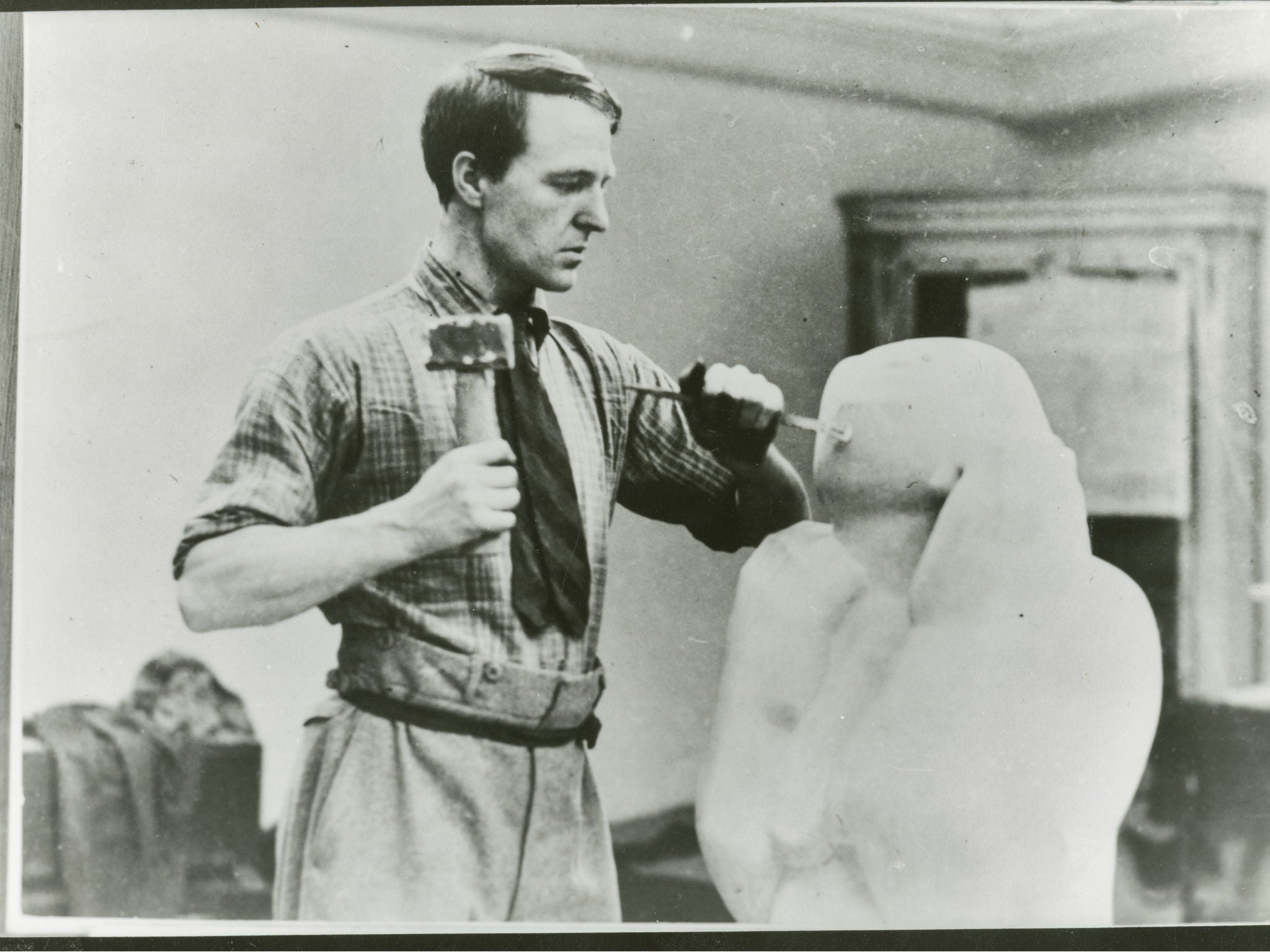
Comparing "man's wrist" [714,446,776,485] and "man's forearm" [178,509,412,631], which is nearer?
"man's forearm" [178,509,412,631]

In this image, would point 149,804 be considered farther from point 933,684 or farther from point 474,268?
point 933,684

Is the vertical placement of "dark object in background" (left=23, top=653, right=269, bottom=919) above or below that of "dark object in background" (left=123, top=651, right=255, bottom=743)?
below

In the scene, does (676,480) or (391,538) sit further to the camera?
(676,480)

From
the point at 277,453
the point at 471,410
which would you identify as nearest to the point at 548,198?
the point at 471,410

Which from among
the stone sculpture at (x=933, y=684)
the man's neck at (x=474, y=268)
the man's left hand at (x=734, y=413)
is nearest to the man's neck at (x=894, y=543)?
the stone sculpture at (x=933, y=684)

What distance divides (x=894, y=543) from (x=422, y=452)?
764 mm

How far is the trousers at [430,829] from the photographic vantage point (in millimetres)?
1728

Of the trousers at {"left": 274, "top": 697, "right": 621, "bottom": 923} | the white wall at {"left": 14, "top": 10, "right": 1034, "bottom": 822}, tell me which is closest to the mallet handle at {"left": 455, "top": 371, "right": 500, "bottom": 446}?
the white wall at {"left": 14, "top": 10, "right": 1034, "bottom": 822}

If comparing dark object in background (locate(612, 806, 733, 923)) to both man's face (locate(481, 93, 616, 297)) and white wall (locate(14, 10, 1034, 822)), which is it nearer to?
white wall (locate(14, 10, 1034, 822))

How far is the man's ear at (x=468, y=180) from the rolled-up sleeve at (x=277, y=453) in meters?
0.36

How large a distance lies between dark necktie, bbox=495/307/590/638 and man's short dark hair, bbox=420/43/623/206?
35cm

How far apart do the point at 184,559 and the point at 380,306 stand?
20.5 inches

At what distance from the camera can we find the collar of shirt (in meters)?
1.80

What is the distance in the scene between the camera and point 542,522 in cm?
177
